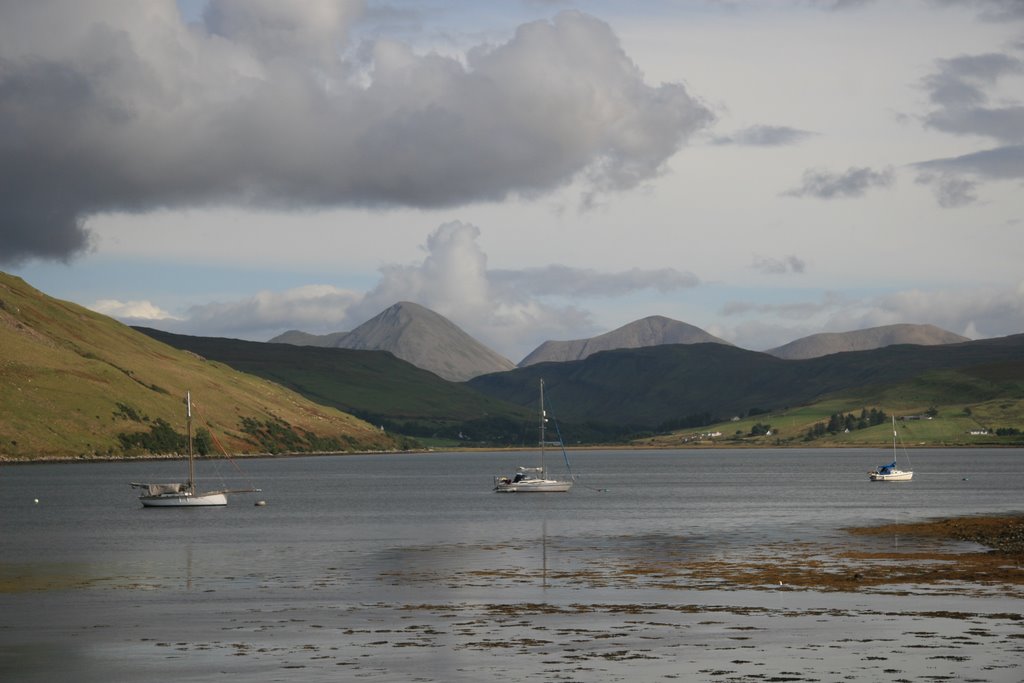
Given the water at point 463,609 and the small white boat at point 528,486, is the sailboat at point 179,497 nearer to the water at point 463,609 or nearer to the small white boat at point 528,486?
the water at point 463,609

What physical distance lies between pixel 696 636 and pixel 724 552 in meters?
38.8

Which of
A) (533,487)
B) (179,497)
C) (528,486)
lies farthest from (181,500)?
(533,487)

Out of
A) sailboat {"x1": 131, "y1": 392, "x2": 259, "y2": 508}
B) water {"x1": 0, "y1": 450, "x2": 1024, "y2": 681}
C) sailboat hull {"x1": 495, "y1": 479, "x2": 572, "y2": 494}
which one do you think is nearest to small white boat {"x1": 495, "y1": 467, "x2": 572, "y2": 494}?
sailboat hull {"x1": 495, "y1": 479, "x2": 572, "y2": 494}

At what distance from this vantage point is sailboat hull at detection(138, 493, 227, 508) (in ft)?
518

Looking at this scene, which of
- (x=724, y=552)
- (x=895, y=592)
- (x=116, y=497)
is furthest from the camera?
(x=116, y=497)

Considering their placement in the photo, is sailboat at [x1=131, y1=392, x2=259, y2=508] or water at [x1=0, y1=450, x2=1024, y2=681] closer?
water at [x1=0, y1=450, x2=1024, y2=681]

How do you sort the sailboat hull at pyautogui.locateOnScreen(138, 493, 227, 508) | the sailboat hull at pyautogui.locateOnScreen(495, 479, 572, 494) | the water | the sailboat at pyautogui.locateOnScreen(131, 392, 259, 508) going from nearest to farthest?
the water
the sailboat hull at pyautogui.locateOnScreen(138, 493, 227, 508)
the sailboat at pyautogui.locateOnScreen(131, 392, 259, 508)
the sailboat hull at pyautogui.locateOnScreen(495, 479, 572, 494)

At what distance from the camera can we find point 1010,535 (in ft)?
299

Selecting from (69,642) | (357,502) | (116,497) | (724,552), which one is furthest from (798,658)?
(116,497)

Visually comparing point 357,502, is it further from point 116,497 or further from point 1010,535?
point 1010,535

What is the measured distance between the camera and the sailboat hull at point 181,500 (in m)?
158

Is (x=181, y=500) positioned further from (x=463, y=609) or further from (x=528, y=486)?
(x=463, y=609)

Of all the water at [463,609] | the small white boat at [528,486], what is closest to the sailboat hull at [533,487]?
the small white boat at [528,486]

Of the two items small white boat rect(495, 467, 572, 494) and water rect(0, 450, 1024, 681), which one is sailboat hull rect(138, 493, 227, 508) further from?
small white boat rect(495, 467, 572, 494)
